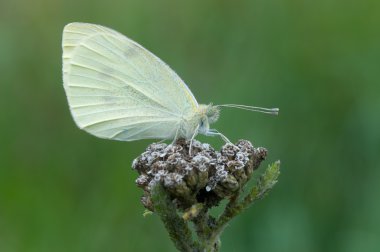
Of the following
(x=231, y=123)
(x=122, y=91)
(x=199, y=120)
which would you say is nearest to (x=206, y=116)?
(x=199, y=120)

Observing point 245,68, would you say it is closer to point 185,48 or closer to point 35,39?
point 185,48

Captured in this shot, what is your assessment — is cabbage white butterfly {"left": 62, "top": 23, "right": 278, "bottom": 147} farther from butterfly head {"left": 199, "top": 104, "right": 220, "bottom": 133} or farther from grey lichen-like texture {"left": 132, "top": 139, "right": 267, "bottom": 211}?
grey lichen-like texture {"left": 132, "top": 139, "right": 267, "bottom": 211}

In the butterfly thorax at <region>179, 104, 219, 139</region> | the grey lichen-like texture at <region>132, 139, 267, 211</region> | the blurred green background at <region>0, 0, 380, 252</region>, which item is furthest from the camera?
Answer: the blurred green background at <region>0, 0, 380, 252</region>

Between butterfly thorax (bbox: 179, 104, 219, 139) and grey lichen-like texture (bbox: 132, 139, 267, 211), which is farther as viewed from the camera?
butterfly thorax (bbox: 179, 104, 219, 139)

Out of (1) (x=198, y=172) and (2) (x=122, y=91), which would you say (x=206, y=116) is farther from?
(1) (x=198, y=172)

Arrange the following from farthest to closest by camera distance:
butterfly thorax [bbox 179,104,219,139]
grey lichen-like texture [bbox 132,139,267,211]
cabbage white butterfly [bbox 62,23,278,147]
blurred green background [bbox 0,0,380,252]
Answer: 1. blurred green background [bbox 0,0,380,252]
2. cabbage white butterfly [bbox 62,23,278,147]
3. butterfly thorax [bbox 179,104,219,139]
4. grey lichen-like texture [bbox 132,139,267,211]

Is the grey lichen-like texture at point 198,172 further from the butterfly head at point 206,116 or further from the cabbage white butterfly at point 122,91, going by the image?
the cabbage white butterfly at point 122,91

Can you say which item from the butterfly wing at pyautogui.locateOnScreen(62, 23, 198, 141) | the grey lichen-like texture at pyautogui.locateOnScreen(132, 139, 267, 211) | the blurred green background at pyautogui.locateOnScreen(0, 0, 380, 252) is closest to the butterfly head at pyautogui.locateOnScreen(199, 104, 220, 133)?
the butterfly wing at pyautogui.locateOnScreen(62, 23, 198, 141)
